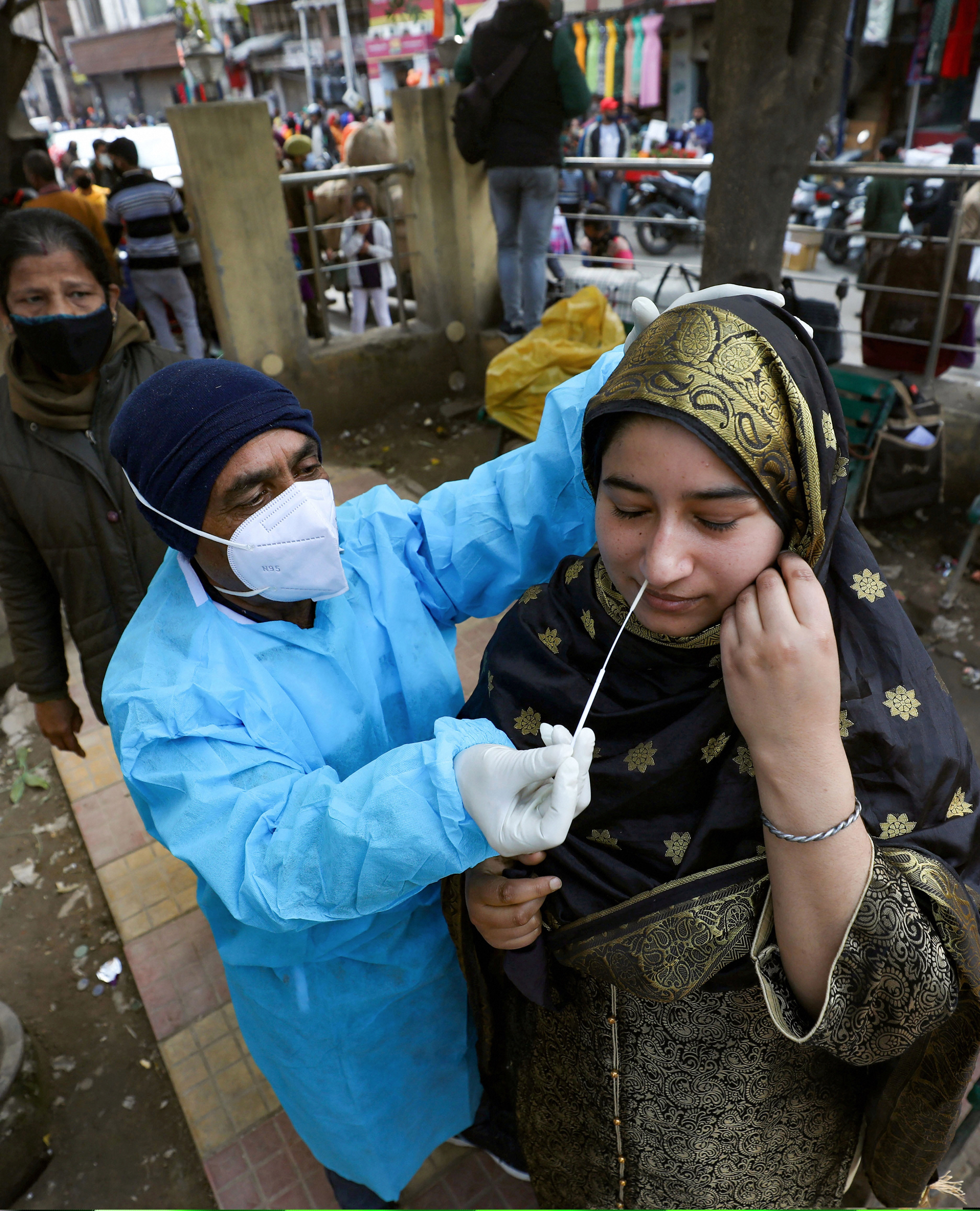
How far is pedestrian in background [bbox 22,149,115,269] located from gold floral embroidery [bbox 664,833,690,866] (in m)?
7.03

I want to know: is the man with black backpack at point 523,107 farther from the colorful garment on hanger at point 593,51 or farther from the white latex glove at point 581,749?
the colorful garment on hanger at point 593,51

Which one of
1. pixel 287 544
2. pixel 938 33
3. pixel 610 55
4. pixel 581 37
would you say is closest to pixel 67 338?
pixel 287 544

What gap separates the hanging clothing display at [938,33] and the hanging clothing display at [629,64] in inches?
304

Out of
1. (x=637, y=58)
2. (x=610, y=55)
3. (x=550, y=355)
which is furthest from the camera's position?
Answer: (x=610, y=55)

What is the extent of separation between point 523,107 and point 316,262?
200 centimetres

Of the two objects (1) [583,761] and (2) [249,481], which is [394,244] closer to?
(2) [249,481]

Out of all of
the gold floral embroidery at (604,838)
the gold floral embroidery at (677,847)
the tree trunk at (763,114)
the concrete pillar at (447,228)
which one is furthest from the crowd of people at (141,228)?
the gold floral embroidery at (677,847)

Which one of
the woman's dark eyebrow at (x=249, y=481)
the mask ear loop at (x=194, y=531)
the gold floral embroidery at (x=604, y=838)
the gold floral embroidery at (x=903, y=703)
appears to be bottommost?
the gold floral embroidery at (x=604, y=838)

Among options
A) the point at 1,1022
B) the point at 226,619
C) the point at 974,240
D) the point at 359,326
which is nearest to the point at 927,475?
the point at 974,240

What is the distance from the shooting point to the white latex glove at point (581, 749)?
112 cm

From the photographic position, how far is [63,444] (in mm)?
2404

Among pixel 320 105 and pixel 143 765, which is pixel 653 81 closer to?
pixel 320 105

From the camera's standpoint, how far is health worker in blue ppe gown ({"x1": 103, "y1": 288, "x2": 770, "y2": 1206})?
121 centimetres

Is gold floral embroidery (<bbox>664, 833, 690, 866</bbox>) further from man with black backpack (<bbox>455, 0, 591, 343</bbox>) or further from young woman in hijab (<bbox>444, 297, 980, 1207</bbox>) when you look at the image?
man with black backpack (<bbox>455, 0, 591, 343</bbox>)
